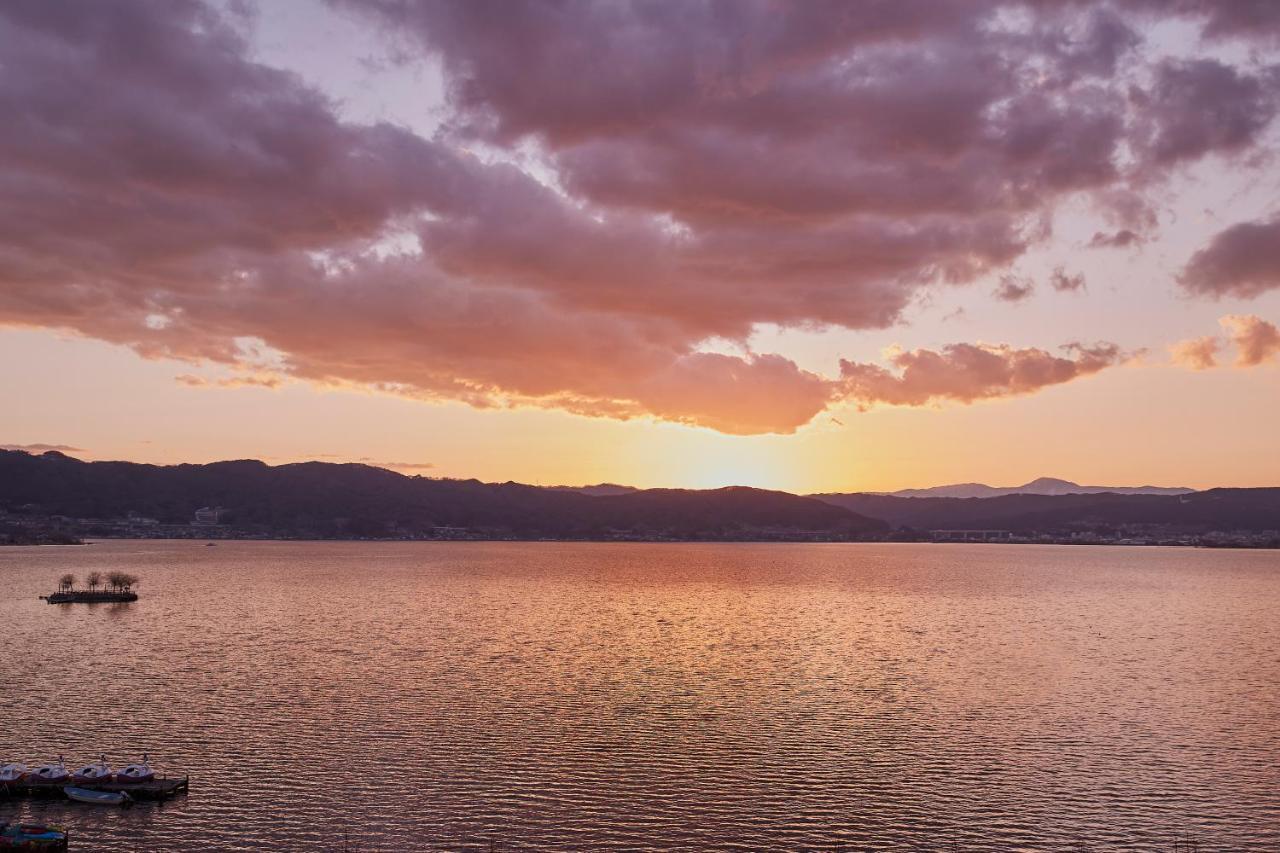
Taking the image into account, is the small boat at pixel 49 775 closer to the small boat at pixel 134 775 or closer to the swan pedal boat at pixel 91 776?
the swan pedal boat at pixel 91 776

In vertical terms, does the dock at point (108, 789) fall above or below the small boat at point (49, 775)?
below

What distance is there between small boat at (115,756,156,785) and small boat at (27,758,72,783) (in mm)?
4231

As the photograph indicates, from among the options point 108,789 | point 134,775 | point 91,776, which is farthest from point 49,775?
point 134,775

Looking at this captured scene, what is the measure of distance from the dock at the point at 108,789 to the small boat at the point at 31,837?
23.5 feet

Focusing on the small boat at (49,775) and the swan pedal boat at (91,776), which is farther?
the small boat at (49,775)

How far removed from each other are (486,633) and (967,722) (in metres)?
91.3

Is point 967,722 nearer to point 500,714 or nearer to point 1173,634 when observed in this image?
point 500,714

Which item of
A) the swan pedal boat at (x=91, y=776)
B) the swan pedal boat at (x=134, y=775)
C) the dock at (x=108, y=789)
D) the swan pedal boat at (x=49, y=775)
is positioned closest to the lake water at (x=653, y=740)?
the dock at (x=108, y=789)

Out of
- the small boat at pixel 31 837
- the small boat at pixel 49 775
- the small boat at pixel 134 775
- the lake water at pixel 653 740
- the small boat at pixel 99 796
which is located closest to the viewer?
the small boat at pixel 31 837

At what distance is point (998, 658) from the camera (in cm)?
14050

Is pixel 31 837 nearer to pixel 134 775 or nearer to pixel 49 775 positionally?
pixel 134 775

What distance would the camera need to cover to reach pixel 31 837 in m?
59.1

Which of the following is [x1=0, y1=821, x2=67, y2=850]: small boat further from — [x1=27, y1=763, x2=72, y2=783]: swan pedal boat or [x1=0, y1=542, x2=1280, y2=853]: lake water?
[x1=27, y1=763, x2=72, y2=783]: swan pedal boat

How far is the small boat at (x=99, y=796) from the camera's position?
67750 mm
